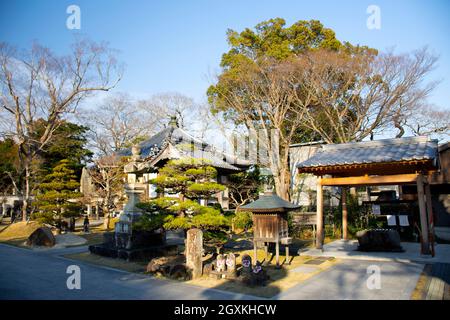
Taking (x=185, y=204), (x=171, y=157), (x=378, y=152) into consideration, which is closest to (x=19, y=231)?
(x=171, y=157)

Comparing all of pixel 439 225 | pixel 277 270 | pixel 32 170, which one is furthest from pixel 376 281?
pixel 32 170

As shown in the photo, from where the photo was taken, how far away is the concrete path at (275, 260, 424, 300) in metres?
7.71

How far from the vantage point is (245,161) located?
26.4 m

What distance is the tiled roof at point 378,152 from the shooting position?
39.3ft

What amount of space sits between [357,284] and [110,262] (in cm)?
950

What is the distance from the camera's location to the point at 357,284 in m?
8.74

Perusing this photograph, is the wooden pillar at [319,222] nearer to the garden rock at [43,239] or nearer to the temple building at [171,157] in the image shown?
the temple building at [171,157]

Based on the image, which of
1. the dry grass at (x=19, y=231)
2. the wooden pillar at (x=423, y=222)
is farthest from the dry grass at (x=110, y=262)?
the wooden pillar at (x=423, y=222)

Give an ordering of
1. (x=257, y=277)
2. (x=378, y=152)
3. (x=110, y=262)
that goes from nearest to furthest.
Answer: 1. (x=257, y=277)
2. (x=110, y=262)
3. (x=378, y=152)

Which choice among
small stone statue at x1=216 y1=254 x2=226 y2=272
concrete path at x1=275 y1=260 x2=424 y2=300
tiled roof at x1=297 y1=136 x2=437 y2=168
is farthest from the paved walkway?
Result: tiled roof at x1=297 y1=136 x2=437 y2=168

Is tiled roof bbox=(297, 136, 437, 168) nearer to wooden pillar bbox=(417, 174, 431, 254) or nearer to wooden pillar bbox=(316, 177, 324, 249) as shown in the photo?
wooden pillar bbox=(417, 174, 431, 254)

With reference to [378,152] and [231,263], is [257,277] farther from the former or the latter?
[378,152]

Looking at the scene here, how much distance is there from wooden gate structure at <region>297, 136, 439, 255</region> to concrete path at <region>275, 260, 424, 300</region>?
277cm
